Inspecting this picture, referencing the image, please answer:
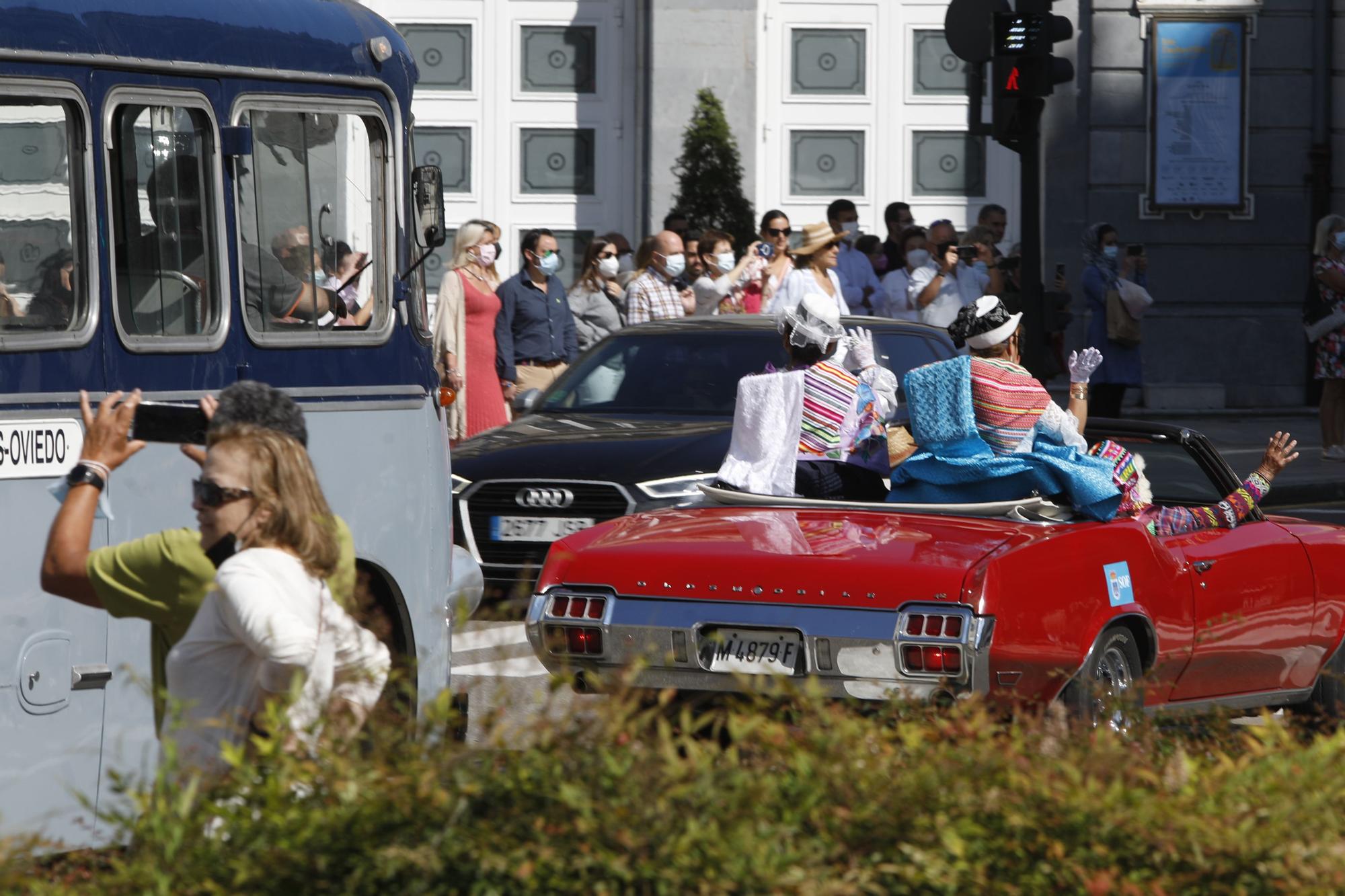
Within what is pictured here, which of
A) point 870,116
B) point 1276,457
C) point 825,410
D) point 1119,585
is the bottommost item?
point 1119,585

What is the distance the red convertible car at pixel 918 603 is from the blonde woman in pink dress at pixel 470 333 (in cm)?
623

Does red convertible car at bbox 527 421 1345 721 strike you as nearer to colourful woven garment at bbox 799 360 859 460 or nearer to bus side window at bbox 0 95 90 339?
colourful woven garment at bbox 799 360 859 460

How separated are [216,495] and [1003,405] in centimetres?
368

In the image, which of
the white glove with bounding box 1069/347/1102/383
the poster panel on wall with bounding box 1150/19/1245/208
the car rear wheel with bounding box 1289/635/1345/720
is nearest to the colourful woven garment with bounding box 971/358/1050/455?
the white glove with bounding box 1069/347/1102/383

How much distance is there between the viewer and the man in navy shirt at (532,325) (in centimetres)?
1397

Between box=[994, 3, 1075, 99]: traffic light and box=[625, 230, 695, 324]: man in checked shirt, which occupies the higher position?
box=[994, 3, 1075, 99]: traffic light

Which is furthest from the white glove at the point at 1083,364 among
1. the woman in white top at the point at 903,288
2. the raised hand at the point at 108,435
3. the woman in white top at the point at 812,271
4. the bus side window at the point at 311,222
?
the woman in white top at the point at 903,288

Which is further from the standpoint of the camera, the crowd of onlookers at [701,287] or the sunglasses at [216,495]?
the crowd of onlookers at [701,287]

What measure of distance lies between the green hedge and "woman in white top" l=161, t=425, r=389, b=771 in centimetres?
41

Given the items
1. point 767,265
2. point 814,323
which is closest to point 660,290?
point 767,265

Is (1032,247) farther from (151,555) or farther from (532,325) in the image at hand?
(151,555)

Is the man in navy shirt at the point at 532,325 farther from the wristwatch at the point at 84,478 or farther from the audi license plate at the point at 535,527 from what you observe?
the wristwatch at the point at 84,478

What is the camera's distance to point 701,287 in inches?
607

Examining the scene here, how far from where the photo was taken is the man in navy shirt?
45.8 ft
